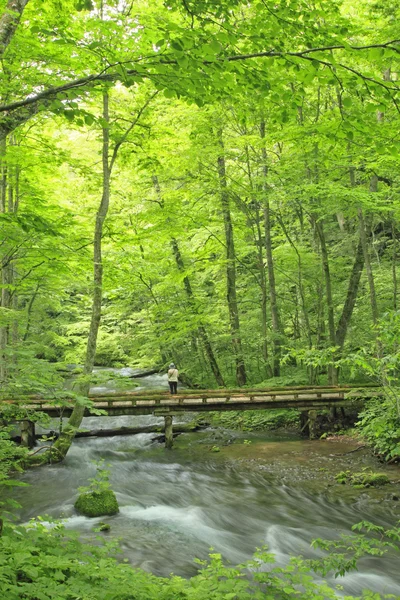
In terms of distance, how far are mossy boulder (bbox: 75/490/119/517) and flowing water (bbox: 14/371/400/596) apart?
0.16 metres

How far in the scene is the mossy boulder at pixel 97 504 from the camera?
8281mm

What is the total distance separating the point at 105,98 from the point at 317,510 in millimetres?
11606

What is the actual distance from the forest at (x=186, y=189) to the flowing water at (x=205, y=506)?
2.32 feet

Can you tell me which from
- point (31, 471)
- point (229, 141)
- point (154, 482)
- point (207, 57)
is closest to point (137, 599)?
point (207, 57)

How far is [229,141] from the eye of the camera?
54.6 feet

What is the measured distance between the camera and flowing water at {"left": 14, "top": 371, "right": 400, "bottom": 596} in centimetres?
695

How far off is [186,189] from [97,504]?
12643 millimetres

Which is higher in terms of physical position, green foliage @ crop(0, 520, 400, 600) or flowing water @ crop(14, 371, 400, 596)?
green foliage @ crop(0, 520, 400, 600)

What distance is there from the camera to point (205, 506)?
938cm

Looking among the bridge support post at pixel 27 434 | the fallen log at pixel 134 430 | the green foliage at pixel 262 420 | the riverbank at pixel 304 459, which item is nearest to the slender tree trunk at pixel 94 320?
the bridge support post at pixel 27 434

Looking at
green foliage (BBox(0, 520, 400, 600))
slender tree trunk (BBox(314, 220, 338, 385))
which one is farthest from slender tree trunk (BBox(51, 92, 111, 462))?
slender tree trunk (BBox(314, 220, 338, 385))

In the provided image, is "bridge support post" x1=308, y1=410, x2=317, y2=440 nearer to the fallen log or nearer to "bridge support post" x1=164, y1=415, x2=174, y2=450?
the fallen log

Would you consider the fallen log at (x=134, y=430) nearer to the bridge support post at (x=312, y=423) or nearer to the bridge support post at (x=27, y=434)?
the bridge support post at (x=27, y=434)

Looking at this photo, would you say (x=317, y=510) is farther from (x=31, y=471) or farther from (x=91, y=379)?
(x=31, y=471)
